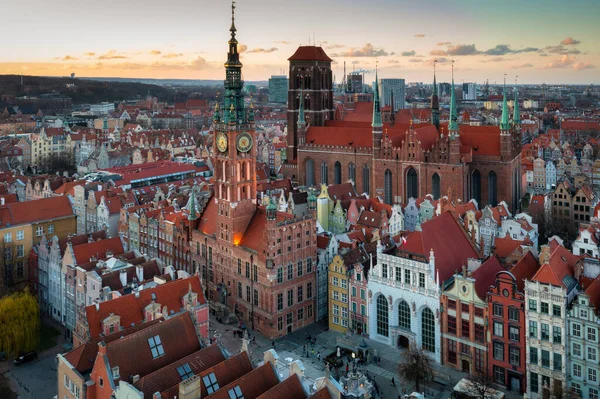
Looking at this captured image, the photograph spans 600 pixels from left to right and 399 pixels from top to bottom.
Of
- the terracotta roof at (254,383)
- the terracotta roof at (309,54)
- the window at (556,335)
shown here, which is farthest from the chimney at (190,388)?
the terracotta roof at (309,54)

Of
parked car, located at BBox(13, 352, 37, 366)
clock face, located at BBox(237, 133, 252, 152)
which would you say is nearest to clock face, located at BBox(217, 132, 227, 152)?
clock face, located at BBox(237, 133, 252, 152)

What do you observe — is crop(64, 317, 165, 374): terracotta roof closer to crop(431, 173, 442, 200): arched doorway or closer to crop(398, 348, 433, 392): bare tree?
crop(398, 348, 433, 392): bare tree

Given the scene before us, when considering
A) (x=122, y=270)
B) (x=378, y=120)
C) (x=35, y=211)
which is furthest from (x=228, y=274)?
(x=378, y=120)

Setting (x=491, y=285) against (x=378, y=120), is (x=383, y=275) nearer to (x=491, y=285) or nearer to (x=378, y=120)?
(x=491, y=285)

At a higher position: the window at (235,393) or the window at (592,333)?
the window at (235,393)

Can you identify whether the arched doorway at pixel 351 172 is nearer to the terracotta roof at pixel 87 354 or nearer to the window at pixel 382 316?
the window at pixel 382 316
